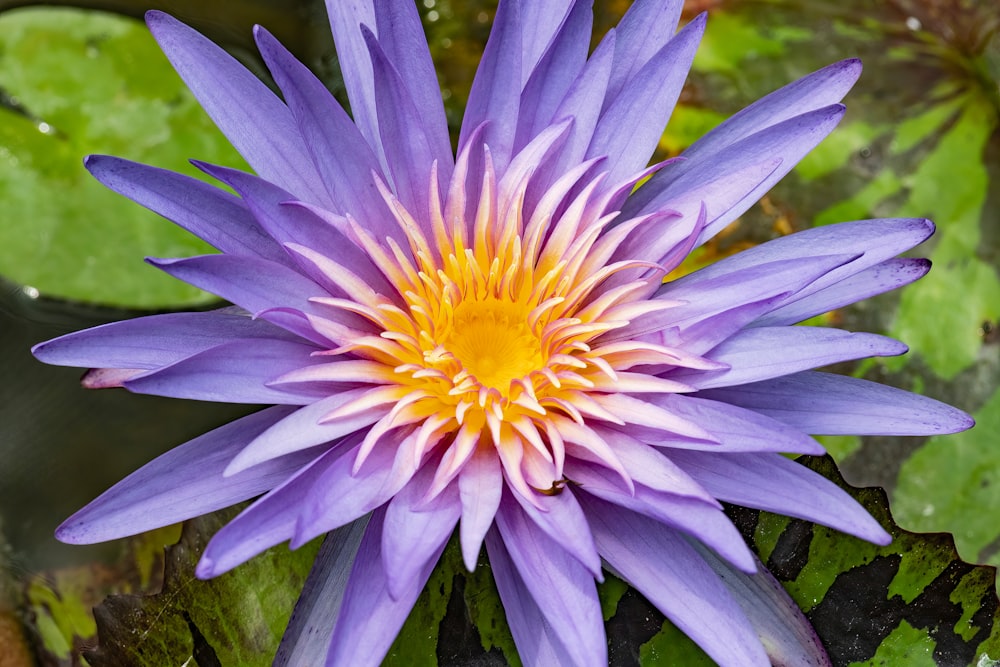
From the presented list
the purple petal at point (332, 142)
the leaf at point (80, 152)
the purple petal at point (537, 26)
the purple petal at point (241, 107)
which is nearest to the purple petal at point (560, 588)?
the purple petal at point (332, 142)

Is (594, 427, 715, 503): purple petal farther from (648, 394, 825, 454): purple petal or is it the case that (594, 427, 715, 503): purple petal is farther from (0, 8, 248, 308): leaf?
(0, 8, 248, 308): leaf

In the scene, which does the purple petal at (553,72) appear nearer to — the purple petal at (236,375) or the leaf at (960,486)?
the purple petal at (236,375)

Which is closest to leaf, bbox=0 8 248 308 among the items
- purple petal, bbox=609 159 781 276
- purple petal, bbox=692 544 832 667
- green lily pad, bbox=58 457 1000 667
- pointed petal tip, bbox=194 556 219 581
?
green lily pad, bbox=58 457 1000 667

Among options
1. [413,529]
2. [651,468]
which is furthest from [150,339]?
[651,468]

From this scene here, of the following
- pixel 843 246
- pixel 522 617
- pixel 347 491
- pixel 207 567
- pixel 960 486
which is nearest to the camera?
pixel 207 567

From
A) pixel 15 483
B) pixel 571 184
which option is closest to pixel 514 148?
pixel 571 184

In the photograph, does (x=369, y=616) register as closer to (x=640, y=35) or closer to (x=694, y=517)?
(x=694, y=517)
